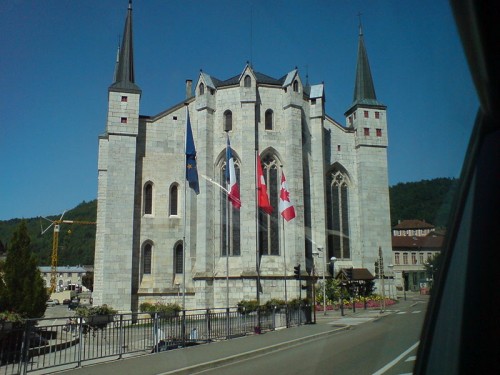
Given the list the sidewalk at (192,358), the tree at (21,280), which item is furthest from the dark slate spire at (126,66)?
the sidewalk at (192,358)

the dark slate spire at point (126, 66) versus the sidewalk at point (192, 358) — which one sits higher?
the dark slate spire at point (126, 66)

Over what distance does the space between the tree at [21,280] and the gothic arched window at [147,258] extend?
26.1 ft

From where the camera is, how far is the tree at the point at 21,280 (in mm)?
26042

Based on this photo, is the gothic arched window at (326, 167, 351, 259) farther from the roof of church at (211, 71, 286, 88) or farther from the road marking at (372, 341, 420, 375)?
the road marking at (372, 341, 420, 375)

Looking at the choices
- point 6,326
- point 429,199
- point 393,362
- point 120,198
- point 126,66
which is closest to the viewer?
point 429,199

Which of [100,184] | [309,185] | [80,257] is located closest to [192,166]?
[309,185]

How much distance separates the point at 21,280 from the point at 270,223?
588 inches

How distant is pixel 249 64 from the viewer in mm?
35438

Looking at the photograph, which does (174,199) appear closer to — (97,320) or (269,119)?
(269,119)

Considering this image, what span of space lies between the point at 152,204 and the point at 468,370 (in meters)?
34.1

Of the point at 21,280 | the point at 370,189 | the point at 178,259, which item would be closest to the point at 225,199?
the point at 178,259

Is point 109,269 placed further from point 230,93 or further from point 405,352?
point 405,352

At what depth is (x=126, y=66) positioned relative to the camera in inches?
1460

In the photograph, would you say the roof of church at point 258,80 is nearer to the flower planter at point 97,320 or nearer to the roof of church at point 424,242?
the flower planter at point 97,320
